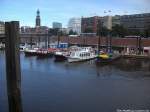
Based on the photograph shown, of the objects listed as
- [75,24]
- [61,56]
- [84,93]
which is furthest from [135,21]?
[84,93]

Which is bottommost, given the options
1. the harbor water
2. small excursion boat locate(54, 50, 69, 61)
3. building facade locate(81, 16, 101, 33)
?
the harbor water

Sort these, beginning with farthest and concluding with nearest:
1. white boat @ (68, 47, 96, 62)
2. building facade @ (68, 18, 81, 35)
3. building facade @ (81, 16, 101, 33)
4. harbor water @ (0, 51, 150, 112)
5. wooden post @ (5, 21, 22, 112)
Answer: building facade @ (68, 18, 81, 35), building facade @ (81, 16, 101, 33), white boat @ (68, 47, 96, 62), harbor water @ (0, 51, 150, 112), wooden post @ (5, 21, 22, 112)

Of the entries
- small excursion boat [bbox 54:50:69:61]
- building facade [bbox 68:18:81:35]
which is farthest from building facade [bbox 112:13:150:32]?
small excursion boat [bbox 54:50:69:61]

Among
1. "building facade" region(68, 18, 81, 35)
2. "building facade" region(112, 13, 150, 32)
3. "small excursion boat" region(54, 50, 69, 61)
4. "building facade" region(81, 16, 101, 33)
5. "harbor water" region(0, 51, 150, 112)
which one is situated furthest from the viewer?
"building facade" region(68, 18, 81, 35)

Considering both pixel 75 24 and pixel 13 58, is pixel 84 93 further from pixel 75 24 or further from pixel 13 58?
pixel 75 24

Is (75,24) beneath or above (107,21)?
above

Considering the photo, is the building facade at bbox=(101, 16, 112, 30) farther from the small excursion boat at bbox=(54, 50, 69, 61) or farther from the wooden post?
the wooden post

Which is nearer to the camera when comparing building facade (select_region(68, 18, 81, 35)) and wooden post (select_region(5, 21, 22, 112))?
wooden post (select_region(5, 21, 22, 112))

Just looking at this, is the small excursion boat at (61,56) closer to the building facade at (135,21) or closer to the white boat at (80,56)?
the white boat at (80,56)

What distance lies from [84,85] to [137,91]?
2256 mm

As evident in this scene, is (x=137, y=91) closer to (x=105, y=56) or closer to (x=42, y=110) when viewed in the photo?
(x=42, y=110)

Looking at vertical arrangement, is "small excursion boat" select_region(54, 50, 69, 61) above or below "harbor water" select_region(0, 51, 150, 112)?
above

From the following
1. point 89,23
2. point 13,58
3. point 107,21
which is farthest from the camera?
Result: point 89,23

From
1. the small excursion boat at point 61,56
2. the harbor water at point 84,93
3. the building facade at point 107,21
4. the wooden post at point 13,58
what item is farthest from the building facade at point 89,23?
the wooden post at point 13,58
